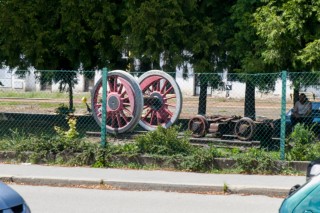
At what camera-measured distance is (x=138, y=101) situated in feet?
52.5

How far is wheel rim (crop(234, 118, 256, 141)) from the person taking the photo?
1489cm

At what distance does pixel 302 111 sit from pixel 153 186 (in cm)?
690

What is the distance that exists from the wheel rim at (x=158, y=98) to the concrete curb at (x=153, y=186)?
20.9 feet

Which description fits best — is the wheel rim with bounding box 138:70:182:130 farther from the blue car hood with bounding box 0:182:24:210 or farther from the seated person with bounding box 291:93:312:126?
the blue car hood with bounding box 0:182:24:210

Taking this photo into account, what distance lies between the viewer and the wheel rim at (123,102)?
1603 centimetres

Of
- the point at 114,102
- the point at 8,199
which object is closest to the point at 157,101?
the point at 114,102

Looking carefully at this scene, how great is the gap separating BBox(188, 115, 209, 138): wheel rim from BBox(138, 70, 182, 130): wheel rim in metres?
1.30

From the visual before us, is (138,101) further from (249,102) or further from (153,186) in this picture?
(153,186)

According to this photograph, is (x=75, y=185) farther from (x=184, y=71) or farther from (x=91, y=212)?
(x=184, y=71)

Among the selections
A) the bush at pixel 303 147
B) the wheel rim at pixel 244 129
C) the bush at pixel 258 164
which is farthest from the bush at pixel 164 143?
the wheel rim at pixel 244 129

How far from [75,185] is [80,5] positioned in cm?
909

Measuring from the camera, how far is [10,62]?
66.6ft

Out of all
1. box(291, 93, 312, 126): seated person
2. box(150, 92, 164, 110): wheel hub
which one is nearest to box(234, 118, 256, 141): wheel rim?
box(291, 93, 312, 126): seated person

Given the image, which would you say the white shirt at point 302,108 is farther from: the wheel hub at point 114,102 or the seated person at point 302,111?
the wheel hub at point 114,102
